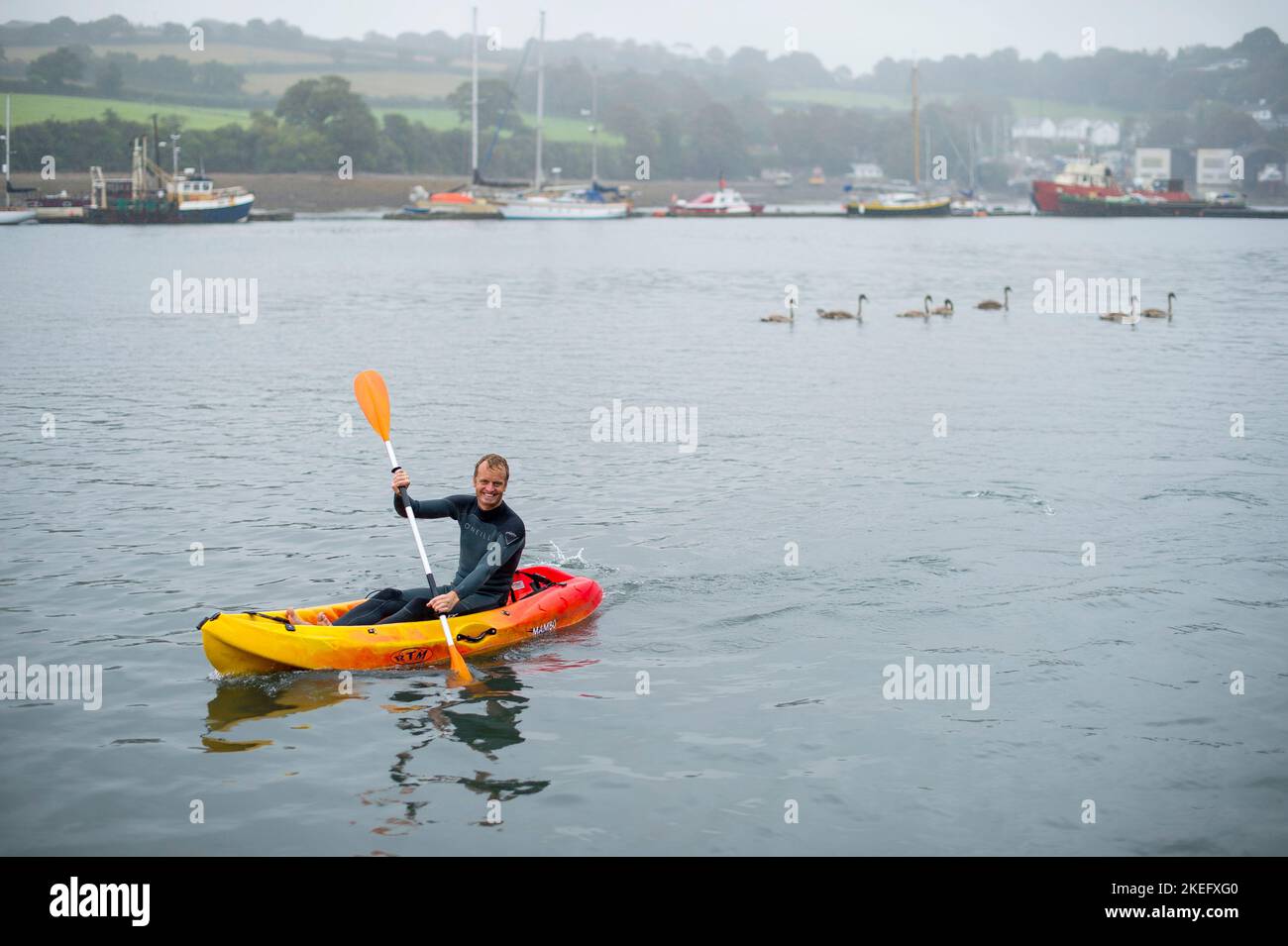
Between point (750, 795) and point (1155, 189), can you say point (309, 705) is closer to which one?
point (750, 795)

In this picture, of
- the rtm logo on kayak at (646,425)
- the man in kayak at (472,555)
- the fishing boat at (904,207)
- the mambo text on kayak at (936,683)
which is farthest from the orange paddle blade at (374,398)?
the fishing boat at (904,207)

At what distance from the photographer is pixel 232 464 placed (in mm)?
21703

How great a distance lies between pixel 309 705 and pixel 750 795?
4.07 meters

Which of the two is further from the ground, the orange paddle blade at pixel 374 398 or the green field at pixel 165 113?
the green field at pixel 165 113

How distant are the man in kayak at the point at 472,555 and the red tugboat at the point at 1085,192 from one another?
122 m

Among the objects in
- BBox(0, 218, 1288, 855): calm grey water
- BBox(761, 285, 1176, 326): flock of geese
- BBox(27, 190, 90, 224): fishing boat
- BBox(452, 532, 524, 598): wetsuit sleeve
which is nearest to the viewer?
BBox(0, 218, 1288, 855): calm grey water

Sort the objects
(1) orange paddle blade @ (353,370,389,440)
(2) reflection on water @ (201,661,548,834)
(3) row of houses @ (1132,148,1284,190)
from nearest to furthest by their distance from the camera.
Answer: (2) reflection on water @ (201,661,548,834), (1) orange paddle blade @ (353,370,389,440), (3) row of houses @ (1132,148,1284,190)

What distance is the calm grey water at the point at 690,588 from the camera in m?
10.2

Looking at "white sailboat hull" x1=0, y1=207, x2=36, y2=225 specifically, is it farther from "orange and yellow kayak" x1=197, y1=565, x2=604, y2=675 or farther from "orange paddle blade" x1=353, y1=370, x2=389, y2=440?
"orange and yellow kayak" x1=197, y1=565, x2=604, y2=675

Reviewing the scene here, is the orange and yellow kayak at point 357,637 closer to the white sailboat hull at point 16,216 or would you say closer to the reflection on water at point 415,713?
the reflection on water at point 415,713

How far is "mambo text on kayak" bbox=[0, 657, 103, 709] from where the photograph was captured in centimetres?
1221

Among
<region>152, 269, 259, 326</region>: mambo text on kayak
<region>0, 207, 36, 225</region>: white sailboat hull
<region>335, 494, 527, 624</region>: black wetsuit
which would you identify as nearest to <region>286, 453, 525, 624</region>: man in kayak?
<region>335, 494, 527, 624</region>: black wetsuit
